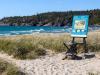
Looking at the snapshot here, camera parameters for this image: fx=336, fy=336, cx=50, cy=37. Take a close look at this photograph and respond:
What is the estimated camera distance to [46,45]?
1825 centimetres

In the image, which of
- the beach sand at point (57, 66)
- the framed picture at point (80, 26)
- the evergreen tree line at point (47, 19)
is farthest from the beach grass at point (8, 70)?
the evergreen tree line at point (47, 19)

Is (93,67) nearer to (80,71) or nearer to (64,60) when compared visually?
(80,71)

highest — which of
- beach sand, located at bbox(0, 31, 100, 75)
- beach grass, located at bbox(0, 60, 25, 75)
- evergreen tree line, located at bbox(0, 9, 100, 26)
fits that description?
beach grass, located at bbox(0, 60, 25, 75)

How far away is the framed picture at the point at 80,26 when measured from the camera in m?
16.2

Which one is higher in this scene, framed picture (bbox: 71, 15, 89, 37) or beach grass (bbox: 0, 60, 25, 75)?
framed picture (bbox: 71, 15, 89, 37)

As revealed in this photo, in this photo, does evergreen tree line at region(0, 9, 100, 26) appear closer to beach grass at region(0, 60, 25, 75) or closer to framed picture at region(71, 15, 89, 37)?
framed picture at region(71, 15, 89, 37)

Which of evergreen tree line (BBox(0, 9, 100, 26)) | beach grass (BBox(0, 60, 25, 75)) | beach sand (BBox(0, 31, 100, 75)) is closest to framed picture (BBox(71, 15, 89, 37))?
beach sand (BBox(0, 31, 100, 75))

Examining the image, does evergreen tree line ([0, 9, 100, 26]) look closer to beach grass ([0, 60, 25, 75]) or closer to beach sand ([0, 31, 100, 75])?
beach sand ([0, 31, 100, 75])

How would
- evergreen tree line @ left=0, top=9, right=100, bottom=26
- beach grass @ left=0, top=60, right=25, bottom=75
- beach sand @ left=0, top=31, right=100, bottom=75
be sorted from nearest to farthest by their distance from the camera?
beach grass @ left=0, top=60, right=25, bottom=75, beach sand @ left=0, top=31, right=100, bottom=75, evergreen tree line @ left=0, top=9, right=100, bottom=26

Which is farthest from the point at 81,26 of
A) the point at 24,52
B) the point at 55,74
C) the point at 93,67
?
the point at 55,74

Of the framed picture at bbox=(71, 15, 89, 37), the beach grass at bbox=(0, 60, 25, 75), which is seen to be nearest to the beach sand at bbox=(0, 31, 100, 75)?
the beach grass at bbox=(0, 60, 25, 75)

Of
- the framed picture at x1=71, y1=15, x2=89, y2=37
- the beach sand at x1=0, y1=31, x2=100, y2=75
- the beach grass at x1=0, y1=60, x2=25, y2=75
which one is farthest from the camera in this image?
the framed picture at x1=71, y1=15, x2=89, y2=37

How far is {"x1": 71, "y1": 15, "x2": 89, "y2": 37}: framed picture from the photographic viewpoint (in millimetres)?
16250

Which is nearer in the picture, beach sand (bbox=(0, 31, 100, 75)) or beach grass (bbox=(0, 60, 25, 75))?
beach grass (bbox=(0, 60, 25, 75))
